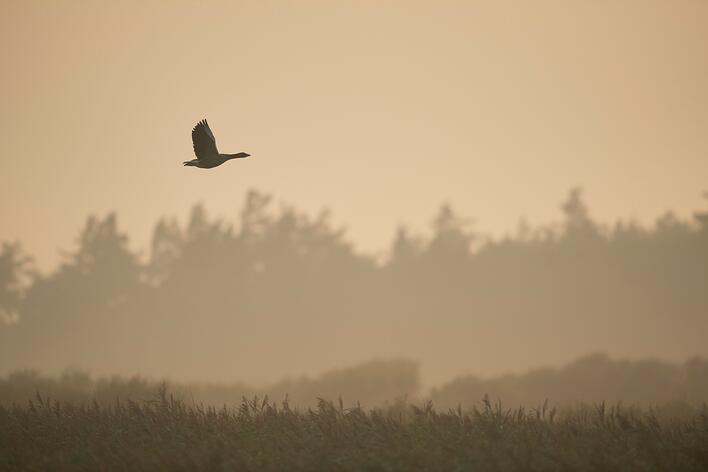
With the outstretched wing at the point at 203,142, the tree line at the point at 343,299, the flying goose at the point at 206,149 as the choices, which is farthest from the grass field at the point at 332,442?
the tree line at the point at 343,299

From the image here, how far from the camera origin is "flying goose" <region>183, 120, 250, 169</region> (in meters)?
15.3

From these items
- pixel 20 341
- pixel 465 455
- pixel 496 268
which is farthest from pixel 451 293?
pixel 465 455

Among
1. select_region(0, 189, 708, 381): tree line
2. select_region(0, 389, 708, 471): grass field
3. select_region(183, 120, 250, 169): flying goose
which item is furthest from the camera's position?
select_region(0, 189, 708, 381): tree line

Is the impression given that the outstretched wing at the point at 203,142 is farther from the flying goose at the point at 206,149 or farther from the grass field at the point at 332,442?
the grass field at the point at 332,442

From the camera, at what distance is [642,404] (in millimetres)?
28859

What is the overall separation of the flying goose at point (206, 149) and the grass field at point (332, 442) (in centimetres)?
425

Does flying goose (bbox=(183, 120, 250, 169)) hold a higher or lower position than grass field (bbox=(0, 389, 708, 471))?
higher

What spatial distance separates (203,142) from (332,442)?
6.03 metres

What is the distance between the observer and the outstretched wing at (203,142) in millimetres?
15297

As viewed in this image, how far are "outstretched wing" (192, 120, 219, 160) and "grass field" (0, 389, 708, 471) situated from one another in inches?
174

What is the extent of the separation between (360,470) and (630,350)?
183 feet

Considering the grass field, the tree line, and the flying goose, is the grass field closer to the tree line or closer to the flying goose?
the flying goose

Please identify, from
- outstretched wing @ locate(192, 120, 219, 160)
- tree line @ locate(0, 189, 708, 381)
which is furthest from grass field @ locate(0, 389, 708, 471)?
tree line @ locate(0, 189, 708, 381)

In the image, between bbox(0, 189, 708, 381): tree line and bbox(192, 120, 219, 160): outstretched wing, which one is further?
bbox(0, 189, 708, 381): tree line
